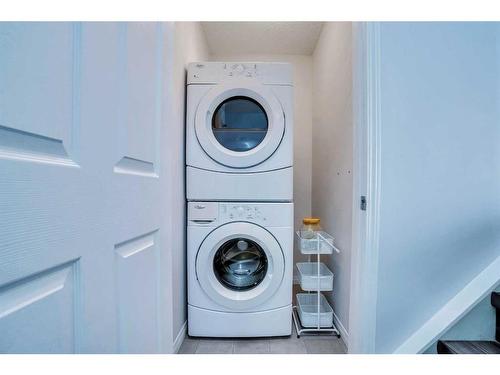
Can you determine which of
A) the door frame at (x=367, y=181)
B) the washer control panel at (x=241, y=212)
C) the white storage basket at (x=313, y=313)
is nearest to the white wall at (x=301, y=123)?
the white storage basket at (x=313, y=313)

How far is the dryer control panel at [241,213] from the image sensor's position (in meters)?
1.57

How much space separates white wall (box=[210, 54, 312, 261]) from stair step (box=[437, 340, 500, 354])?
62.5 inches

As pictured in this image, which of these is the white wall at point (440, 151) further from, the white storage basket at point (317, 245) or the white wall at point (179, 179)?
the white wall at point (179, 179)

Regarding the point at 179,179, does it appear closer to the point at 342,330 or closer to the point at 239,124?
the point at 239,124

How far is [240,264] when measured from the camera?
170cm

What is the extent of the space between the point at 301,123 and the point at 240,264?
5.22ft

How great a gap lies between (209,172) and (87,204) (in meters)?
1.12

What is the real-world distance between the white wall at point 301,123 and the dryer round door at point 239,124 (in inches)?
41.9

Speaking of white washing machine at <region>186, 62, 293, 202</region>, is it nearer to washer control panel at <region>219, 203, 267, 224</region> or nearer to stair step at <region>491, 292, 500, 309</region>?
washer control panel at <region>219, 203, 267, 224</region>

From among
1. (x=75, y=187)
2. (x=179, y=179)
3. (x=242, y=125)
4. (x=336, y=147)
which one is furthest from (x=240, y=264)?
(x=75, y=187)

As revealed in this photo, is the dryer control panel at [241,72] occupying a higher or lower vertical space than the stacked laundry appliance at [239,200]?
higher

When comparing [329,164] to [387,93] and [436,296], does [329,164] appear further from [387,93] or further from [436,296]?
[436,296]

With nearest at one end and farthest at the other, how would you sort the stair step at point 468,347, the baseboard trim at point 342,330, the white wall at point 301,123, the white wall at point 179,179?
the stair step at point 468,347
the white wall at point 179,179
the baseboard trim at point 342,330
the white wall at point 301,123

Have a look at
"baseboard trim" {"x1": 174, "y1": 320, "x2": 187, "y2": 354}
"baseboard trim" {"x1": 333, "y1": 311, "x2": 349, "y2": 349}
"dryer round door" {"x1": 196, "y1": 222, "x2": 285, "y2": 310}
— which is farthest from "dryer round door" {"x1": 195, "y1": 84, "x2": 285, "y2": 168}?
"baseboard trim" {"x1": 333, "y1": 311, "x2": 349, "y2": 349}
